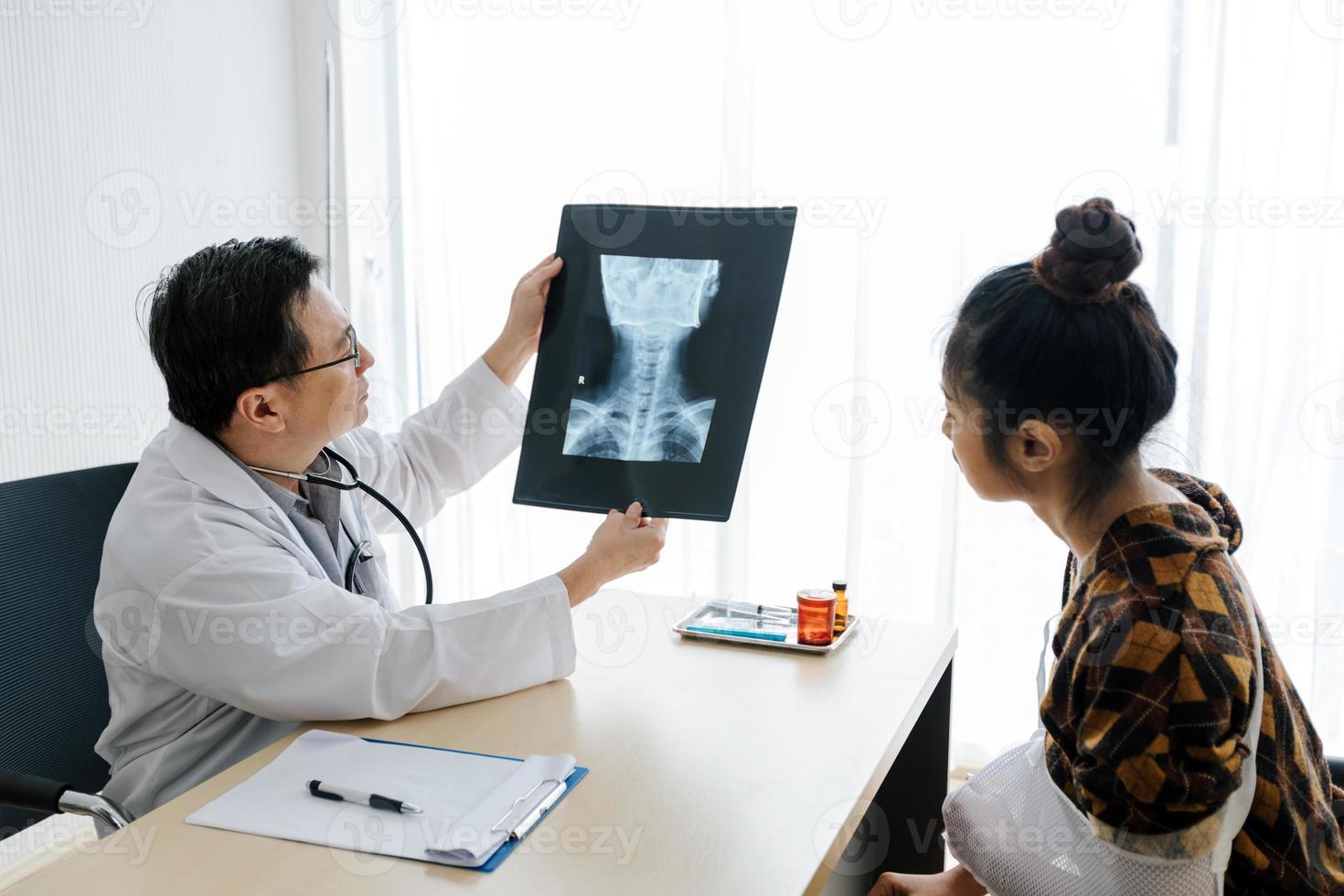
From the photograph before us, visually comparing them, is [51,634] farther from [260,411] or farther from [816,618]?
[816,618]

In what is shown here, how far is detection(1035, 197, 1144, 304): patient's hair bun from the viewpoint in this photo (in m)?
0.98

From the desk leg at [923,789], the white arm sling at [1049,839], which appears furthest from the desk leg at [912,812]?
the white arm sling at [1049,839]

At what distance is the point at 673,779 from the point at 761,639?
404 mm

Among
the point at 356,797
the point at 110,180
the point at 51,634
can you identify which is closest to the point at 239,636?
the point at 356,797

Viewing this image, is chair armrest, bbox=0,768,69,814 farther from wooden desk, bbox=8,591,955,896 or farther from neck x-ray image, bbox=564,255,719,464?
neck x-ray image, bbox=564,255,719,464

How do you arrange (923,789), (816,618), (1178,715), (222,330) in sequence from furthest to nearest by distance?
(923,789)
(816,618)
(222,330)
(1178,715)

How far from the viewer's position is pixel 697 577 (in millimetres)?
2709

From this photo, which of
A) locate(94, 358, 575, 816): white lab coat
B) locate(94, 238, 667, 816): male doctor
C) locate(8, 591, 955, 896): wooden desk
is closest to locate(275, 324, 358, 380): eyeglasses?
locate(94, 238, 667, 816): male doctor

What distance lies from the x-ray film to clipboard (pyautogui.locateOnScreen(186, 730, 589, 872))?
429 millimetres

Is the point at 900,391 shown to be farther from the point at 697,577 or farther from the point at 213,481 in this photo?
the point at 213,481

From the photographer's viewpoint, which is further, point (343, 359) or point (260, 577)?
point (343, 359)

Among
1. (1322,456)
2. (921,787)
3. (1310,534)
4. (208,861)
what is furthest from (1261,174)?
(208,861)

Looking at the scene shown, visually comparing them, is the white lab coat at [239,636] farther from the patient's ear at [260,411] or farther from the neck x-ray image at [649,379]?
the neck x-ray image at [649,379]

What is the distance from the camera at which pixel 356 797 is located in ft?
3.34
